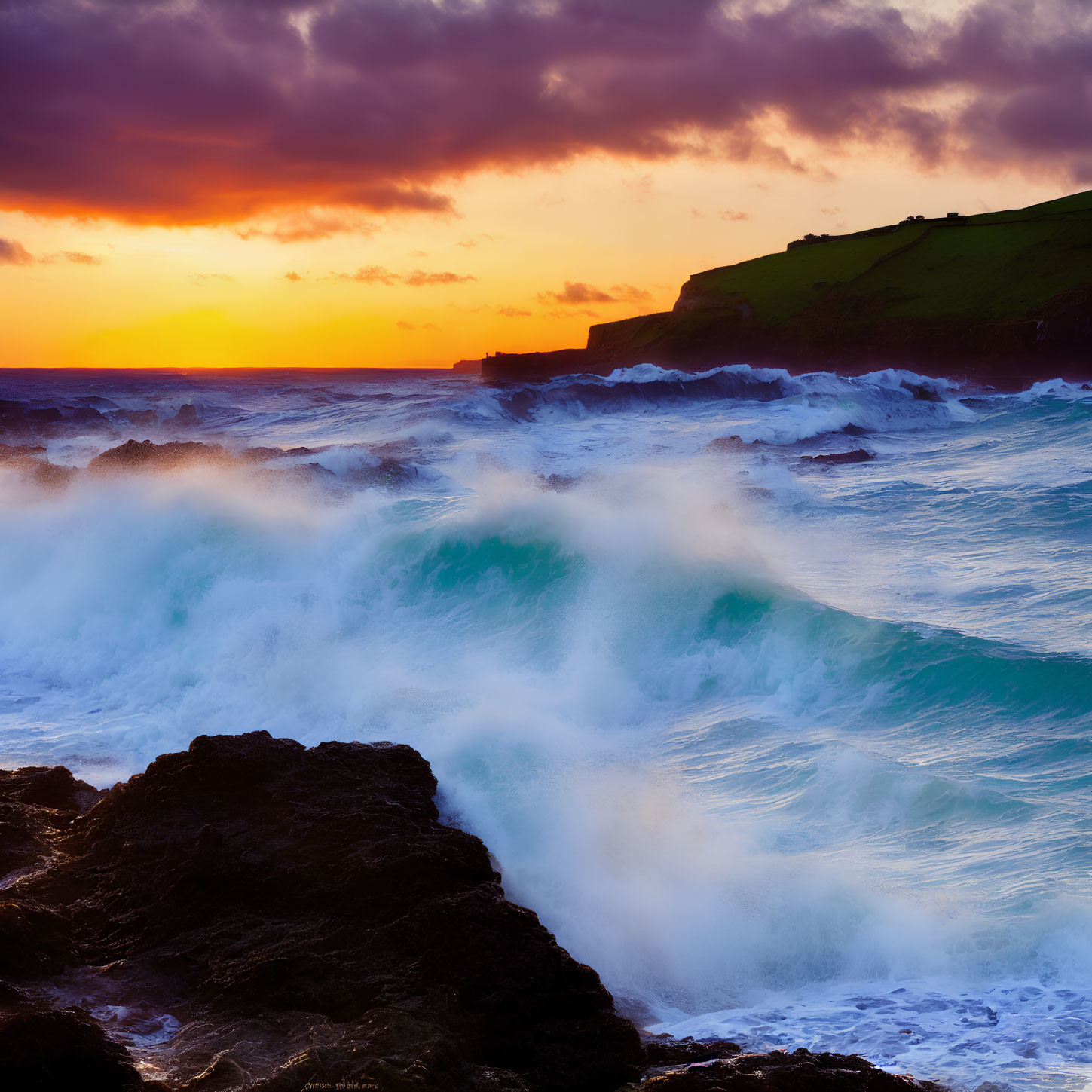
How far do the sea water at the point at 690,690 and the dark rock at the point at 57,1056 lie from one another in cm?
253

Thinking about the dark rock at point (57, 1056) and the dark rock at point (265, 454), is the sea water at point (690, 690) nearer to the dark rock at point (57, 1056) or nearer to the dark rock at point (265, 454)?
the dark rock at point (265, 454)

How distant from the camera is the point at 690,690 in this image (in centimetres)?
895

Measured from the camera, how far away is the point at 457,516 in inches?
510

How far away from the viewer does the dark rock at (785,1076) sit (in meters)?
3.33

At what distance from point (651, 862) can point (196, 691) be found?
5550mm

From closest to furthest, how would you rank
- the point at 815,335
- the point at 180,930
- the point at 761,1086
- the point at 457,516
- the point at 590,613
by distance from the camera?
the point at 761,1086
the point at 180,930
the point at 590,613
the point at 457,516
the point at 815,335

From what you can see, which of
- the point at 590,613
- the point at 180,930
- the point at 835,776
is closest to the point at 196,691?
the point at 590,613

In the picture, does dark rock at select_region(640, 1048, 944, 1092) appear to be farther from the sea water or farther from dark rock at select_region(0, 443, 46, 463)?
dark rock at select_region(0, 443, 46, 463)

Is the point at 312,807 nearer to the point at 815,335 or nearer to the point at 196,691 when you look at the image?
the point at 196,691

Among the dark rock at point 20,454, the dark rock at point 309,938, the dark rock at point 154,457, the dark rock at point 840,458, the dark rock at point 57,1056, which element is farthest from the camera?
the dark rock at point 840,458

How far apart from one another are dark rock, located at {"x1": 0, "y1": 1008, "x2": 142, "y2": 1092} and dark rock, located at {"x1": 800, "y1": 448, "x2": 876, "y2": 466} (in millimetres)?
20535

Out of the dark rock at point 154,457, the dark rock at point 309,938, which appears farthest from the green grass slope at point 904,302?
the dark rock at point 309,938

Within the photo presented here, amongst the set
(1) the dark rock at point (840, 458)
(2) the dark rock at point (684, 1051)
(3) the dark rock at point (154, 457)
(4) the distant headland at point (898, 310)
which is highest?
(4) the distant headland at point (898, 310)

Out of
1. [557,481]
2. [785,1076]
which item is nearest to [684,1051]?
[785,1076]
